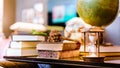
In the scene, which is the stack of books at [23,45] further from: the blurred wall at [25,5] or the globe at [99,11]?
the blurred wall at [25,5]


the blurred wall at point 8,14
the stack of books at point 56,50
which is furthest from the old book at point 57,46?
the blurred wall at point 8,14

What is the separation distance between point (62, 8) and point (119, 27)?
5.59ft

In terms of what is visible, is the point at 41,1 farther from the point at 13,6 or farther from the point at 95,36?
the point at 95,36

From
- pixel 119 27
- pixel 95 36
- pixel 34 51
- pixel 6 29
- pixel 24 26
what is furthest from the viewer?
pixel 6 29

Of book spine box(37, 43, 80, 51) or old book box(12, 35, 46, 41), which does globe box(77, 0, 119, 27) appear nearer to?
book spine box(37, 43, 80, 51)

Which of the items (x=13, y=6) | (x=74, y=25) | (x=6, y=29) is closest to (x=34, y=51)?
(x=74, y=25)

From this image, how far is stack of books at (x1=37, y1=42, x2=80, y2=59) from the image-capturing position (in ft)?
3.33

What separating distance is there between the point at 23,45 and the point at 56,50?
292 mm

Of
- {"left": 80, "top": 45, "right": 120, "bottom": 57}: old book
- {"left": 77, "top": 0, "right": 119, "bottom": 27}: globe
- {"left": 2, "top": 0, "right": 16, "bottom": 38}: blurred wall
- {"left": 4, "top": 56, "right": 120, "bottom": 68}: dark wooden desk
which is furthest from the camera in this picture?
{"left": 2, "top": 0, "right": 16, "bottom": 38}: blurred wall

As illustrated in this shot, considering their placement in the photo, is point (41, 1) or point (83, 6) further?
point (41, 1)

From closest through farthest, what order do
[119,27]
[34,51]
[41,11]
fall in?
[34,51] < [119,27] < [41,11]

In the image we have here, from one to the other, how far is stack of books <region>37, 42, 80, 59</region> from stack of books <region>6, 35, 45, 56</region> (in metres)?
0.18

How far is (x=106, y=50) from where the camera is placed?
1.08 m

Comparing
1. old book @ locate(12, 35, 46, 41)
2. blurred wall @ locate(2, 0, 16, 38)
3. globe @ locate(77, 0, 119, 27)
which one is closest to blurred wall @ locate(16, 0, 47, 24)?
blurred wall @ locate(2, 0, 16, 38)
